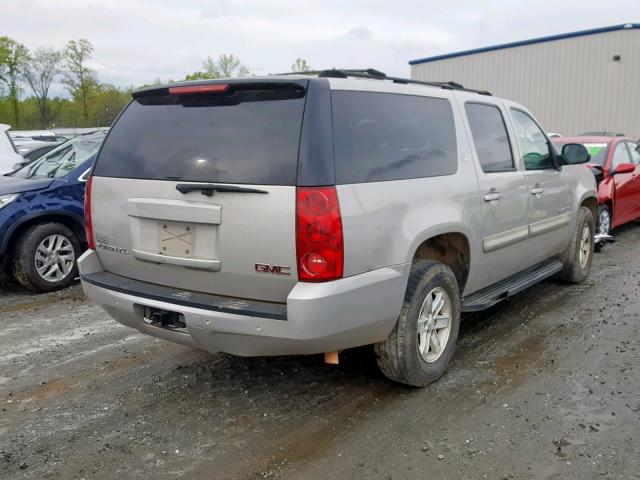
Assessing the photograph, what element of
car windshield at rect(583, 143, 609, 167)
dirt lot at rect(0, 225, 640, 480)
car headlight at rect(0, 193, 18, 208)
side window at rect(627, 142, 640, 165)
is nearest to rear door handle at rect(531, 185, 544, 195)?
dirt lot at rect(0, 225, 640, 480)

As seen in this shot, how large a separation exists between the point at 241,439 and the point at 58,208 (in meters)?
4.44

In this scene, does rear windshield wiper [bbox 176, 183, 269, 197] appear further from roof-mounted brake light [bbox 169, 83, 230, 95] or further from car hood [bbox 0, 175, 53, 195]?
car hood [bbox 0, 175, 53, 195]

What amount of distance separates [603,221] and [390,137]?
614cm

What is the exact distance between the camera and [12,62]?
169ft

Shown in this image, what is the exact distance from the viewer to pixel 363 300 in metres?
3.17

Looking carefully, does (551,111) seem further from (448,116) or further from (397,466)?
(397,466)

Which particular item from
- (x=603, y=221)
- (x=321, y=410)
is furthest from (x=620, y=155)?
A: (x=321, y=410)

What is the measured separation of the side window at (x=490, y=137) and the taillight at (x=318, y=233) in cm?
178

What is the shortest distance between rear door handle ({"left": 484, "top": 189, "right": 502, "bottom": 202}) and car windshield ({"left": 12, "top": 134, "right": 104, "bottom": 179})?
15.9 feet

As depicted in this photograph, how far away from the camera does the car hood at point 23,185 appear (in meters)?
6.43

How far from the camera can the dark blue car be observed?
637 cm

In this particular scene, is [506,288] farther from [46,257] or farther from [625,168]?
[46,257]

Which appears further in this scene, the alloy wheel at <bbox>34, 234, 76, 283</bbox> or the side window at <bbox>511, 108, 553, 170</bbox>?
the alloy wheel at <bbox>34, 234, 76, 283</bbox>

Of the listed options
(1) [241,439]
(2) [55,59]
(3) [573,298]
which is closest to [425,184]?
(1) [241,439]
